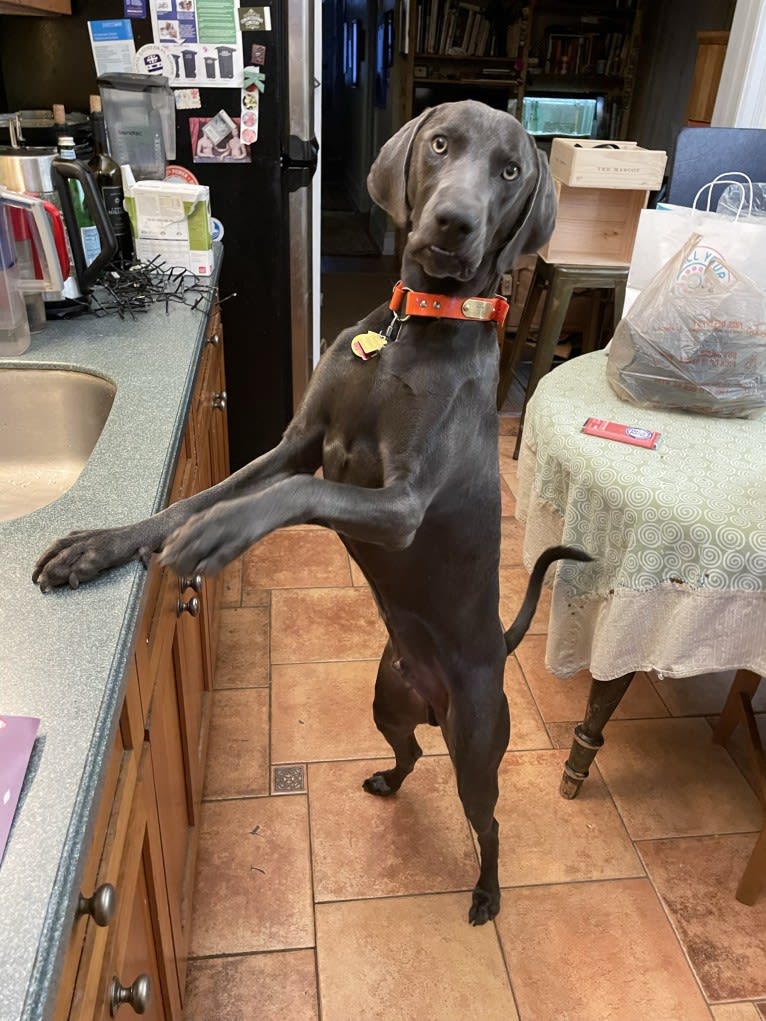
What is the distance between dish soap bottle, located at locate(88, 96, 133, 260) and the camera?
1.95 meters

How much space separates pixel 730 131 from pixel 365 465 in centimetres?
225

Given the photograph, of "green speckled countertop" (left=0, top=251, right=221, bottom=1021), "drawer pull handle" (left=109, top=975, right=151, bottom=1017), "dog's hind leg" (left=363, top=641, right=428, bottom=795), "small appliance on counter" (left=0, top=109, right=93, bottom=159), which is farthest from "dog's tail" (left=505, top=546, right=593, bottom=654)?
"small appliance on counter" (left=0, top=109, right=93, bottom=159)

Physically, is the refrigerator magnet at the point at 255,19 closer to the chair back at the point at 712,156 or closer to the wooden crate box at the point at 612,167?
the wooden crate box at the point at 612,167

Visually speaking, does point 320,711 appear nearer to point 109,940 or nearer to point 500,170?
point 109,940

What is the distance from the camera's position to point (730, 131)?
2656 mm

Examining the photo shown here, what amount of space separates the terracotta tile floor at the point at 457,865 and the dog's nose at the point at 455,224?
1.30 m

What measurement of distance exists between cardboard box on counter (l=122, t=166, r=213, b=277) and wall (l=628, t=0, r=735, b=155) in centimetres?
414

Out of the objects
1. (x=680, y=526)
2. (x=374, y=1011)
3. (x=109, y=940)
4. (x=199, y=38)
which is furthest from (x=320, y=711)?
(x=199, y=38)

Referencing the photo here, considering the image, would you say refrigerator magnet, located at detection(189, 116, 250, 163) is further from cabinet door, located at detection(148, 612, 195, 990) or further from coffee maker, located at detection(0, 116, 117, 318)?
cabinet door, located at detection(148, 612, 195, 990)

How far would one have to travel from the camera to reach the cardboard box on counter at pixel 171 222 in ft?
6.43

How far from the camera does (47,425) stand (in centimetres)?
153

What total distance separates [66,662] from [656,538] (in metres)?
1.02

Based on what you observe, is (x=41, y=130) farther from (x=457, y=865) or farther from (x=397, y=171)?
(x=457, y=865)

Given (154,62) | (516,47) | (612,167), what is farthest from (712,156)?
(516,47)
